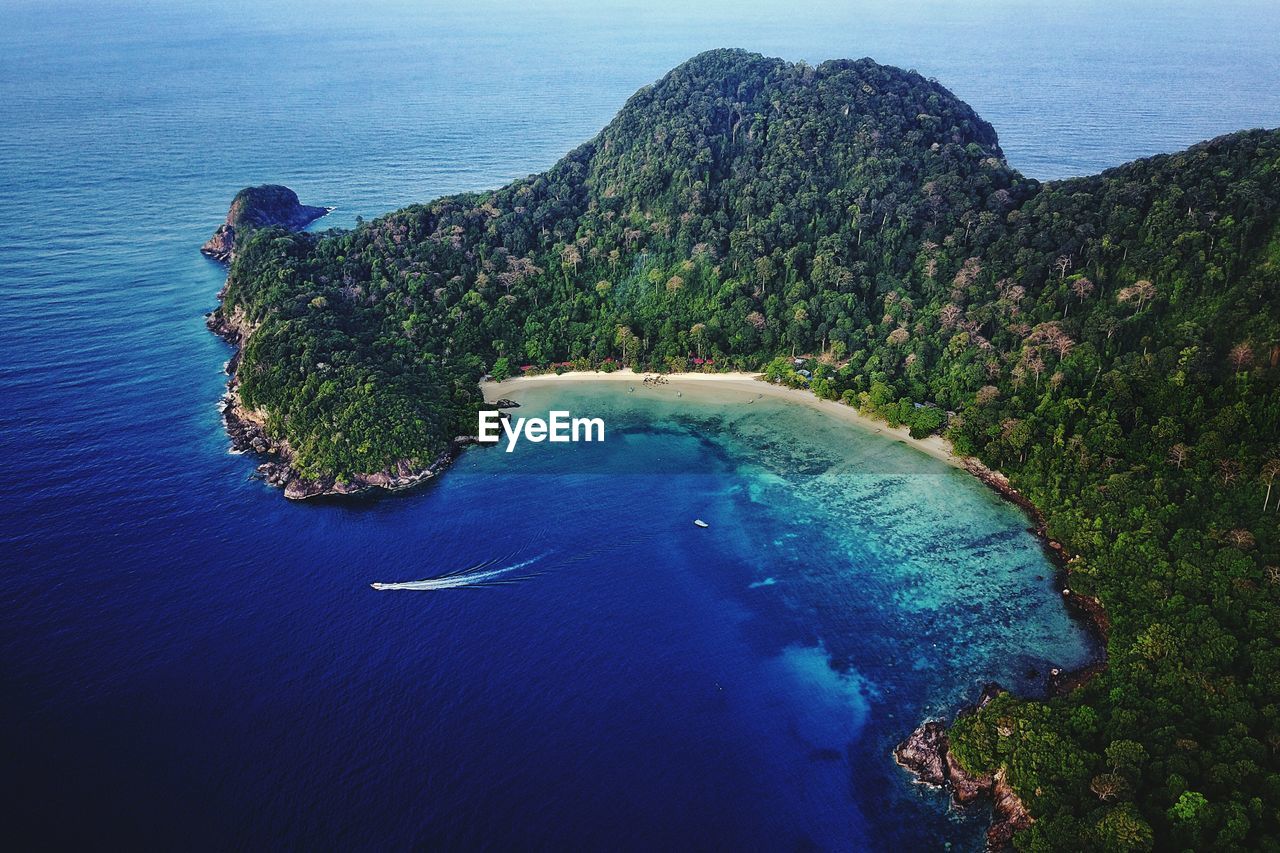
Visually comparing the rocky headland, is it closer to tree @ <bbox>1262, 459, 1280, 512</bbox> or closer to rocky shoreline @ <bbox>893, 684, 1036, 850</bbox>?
rocky shoreline @ <bbox>893, 684, 1036, 850</bbox>

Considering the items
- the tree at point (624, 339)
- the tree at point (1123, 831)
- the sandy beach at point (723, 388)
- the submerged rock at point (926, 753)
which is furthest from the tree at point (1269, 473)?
the tree at point (624, 339)

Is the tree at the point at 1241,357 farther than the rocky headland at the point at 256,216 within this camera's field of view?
No

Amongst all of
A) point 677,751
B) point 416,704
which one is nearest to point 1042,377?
point 677,751

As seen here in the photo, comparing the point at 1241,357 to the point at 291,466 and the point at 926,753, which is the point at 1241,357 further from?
the point at 291,466

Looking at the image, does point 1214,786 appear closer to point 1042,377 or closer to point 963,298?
point 1042,377

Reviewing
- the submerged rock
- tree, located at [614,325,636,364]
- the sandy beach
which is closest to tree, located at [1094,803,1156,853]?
the submerged rock

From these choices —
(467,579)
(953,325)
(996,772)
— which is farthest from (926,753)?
(953,325)

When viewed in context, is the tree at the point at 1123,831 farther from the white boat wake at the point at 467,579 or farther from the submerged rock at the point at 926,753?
the white boat wake at the point at 467,579
